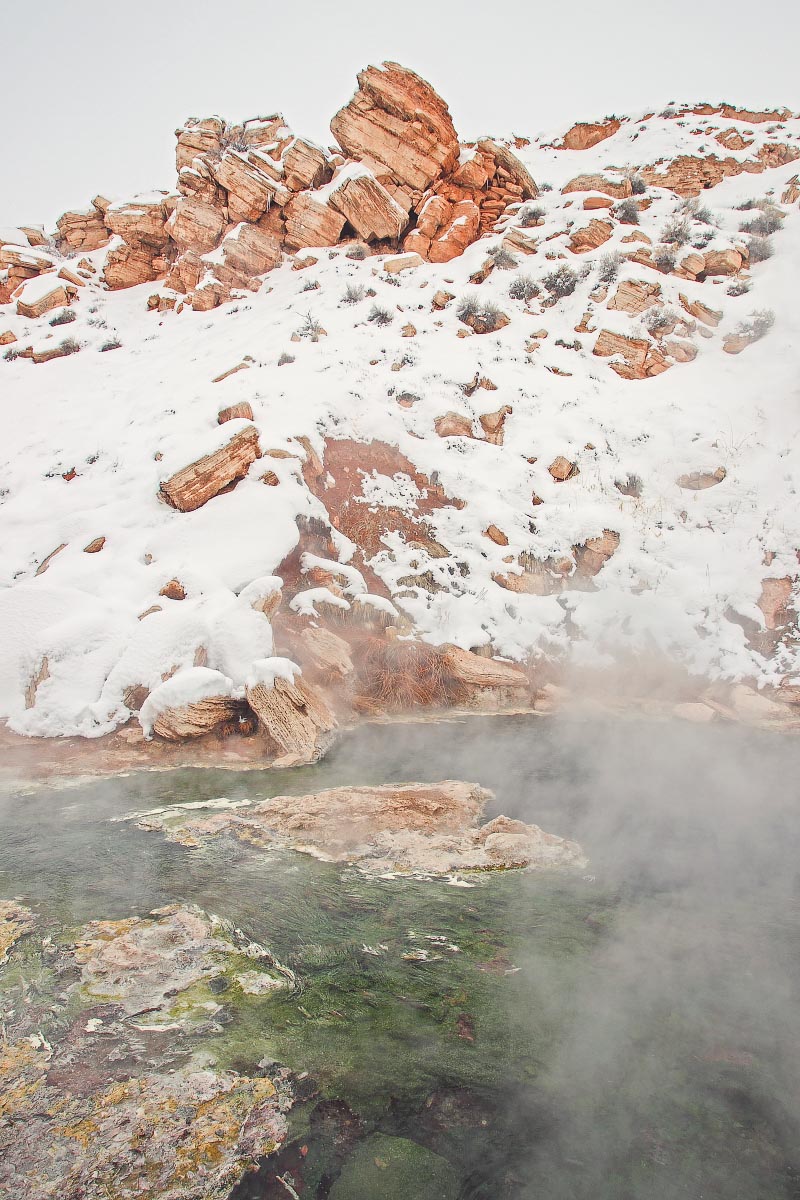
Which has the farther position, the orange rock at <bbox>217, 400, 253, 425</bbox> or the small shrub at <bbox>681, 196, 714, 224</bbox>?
the small shrub at <bbox>681, 196, 714, 224</bbox>

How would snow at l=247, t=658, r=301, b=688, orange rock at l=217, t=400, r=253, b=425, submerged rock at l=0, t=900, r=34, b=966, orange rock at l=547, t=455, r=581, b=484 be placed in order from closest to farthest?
submerged rock at l=0, t=900, r=34, b=966
snow at l=247, t=658, r=301, b=688
orange rock at l=217, t=400, r=253, b=425
orange rock at l=547, t=455, r=581, b=484

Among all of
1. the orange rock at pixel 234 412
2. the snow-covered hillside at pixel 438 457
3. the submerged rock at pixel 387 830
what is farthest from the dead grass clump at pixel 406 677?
the orange rock at pixel 234 412

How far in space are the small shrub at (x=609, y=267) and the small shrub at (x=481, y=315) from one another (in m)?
3.15

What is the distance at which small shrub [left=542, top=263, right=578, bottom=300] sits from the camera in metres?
16.0

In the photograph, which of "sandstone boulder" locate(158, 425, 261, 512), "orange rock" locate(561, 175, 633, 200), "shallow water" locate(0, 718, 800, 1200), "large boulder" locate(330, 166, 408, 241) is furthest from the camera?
"orange rock" locate(561, 175, 633, 200)

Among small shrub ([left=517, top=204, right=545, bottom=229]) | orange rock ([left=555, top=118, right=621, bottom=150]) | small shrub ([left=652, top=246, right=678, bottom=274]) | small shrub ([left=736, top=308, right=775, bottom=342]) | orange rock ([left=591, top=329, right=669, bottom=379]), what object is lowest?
orange rock ([left=591, top=329, right=669, bottom=379])

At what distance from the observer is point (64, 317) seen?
17516mm

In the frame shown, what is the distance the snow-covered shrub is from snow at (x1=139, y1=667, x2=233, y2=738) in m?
11.9

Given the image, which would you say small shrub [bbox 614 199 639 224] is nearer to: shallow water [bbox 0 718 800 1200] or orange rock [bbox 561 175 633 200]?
orange rock [bbox 561 175 633 200]

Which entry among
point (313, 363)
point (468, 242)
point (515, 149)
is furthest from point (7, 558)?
point (515, 149)

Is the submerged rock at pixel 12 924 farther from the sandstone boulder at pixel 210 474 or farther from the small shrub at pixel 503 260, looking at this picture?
the small shrub at pixel 503 260

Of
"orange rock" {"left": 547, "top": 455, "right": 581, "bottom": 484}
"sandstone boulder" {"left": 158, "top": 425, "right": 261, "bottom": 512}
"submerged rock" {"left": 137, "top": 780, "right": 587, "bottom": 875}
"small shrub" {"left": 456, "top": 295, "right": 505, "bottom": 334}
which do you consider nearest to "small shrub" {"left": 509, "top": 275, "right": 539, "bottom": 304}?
"small shrub" {"left": 456, "top": 295, "right": 505, "bottom": 334}

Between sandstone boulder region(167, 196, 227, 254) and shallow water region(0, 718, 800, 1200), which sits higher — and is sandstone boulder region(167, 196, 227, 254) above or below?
above

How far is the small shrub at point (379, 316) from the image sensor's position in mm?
14969
